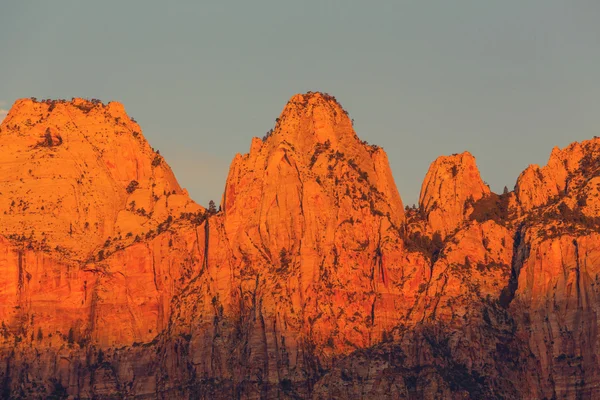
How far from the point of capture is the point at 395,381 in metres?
200

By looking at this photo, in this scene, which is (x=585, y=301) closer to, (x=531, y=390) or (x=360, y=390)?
(x=531, y=390)

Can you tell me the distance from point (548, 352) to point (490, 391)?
619 cm

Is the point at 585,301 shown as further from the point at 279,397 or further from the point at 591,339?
the point at 279,397

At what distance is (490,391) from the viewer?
199 meters

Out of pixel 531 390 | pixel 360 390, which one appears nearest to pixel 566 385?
pixel 531 390

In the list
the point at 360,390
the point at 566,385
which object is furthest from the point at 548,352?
the point at 360,390

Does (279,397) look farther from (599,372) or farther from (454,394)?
(599,372)

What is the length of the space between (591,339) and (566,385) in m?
4.60

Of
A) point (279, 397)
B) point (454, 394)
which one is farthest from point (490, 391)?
point (279, 397)

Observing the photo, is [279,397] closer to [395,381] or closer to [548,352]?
[395,381]

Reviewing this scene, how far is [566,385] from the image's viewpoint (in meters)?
198

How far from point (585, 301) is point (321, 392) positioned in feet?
80.6

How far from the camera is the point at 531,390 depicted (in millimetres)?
199250

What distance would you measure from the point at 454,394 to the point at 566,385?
980cm
